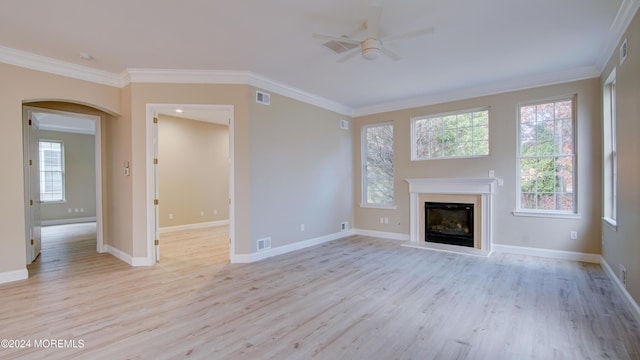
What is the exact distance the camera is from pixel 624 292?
3.07m

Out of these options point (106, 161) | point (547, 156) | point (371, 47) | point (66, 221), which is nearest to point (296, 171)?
point (371, 47)

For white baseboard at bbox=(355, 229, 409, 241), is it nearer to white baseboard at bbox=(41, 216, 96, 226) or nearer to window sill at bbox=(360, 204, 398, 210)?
window sill at bbox=(360, 204, 398, 210)

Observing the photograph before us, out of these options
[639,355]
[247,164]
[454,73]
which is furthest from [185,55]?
[639,355]

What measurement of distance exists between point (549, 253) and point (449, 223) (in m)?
1.55

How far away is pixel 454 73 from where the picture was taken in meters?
4.55

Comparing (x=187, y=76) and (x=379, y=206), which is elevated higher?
(x=187, y=76)

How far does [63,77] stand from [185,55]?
1842 mm

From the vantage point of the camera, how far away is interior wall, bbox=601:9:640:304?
2.68 meters

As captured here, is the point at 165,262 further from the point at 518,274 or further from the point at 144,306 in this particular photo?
the point at 518,274

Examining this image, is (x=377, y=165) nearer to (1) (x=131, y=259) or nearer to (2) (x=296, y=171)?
(2) (x=296, y=171)

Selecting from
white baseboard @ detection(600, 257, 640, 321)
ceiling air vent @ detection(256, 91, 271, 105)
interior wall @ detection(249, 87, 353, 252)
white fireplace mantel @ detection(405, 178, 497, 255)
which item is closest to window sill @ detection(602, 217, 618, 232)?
white baseboard @ detection(600, 257, 640, 321)

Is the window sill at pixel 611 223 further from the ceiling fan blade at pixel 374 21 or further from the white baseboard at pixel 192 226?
the white baseboard at pixel 192 226

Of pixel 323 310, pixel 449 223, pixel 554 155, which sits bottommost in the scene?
pixel 323 310

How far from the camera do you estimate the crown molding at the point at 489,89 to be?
4.48m
